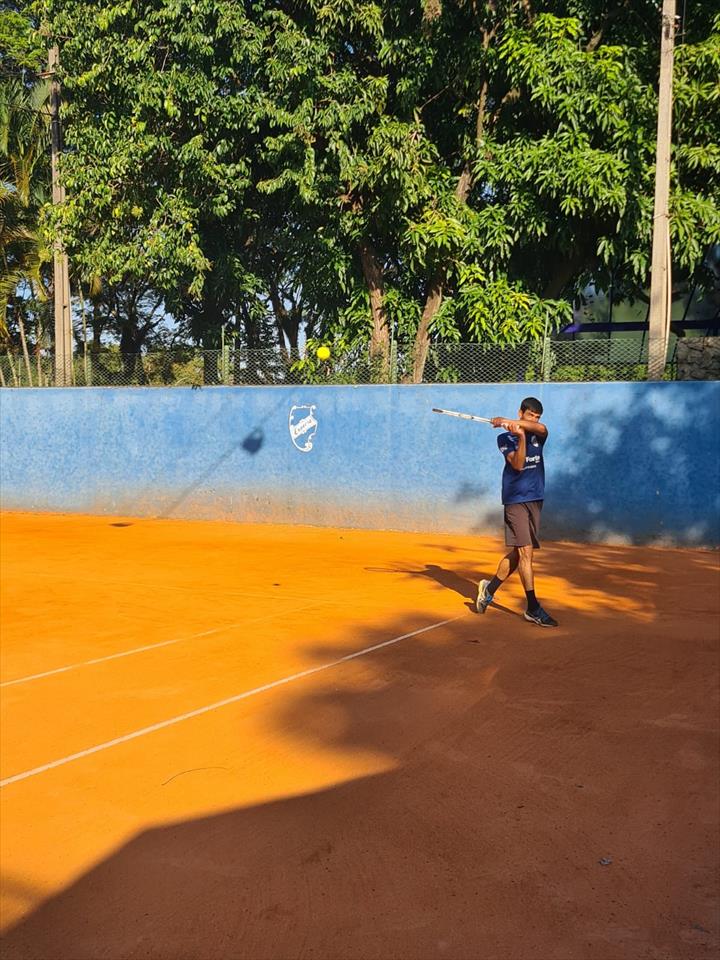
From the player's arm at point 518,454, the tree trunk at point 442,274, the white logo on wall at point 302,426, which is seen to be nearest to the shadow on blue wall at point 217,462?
the white logo on wall at point 302,426

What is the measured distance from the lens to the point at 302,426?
55.6 ft

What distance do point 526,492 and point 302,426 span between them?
8.80 meters

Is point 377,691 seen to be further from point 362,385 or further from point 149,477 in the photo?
point 149,477

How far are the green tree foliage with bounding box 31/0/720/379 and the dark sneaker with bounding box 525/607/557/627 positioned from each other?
772cm

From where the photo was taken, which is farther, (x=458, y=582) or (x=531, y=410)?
(x=458, y=582)

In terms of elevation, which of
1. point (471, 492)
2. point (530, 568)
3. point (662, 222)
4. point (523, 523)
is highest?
point (662, 222)

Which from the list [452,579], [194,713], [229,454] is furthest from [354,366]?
[194,713]

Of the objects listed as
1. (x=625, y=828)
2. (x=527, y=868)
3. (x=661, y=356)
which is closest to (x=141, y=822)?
(x=527, y=868)

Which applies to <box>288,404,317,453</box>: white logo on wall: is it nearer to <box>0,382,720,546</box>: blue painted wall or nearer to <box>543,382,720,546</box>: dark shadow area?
<box>0,382,720,546</box>: blue painted wall

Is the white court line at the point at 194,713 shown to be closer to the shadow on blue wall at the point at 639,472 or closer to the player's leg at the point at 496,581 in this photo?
the player's leg at the point at 496,581

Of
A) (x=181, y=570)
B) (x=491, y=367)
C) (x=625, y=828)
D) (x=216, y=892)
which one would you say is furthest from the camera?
(x=491, y=367)

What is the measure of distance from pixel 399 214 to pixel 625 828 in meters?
14.0

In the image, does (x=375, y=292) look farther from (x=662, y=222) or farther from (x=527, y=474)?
(x=527, y=474)

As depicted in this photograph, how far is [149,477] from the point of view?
1861 cm
